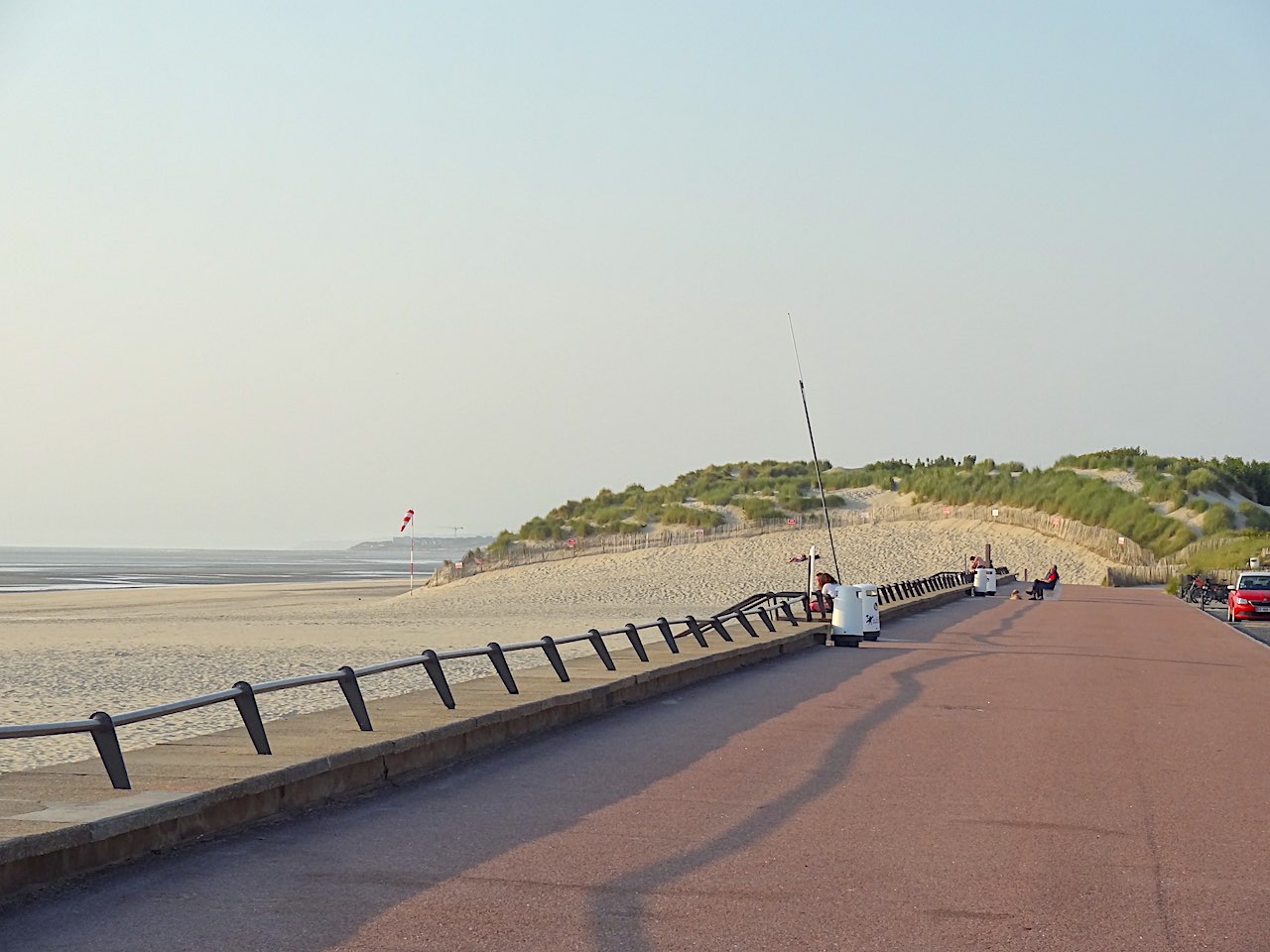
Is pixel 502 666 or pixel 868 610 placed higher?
pixel 502 666

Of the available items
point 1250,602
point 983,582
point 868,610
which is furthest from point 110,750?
point 983,582

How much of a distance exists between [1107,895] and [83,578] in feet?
309

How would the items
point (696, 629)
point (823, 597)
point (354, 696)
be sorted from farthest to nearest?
point (823, 597) → point (696, 629) → point (354, 696)

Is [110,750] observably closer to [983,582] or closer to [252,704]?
[252,704]

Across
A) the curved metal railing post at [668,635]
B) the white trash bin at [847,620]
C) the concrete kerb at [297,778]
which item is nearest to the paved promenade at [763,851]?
the concrete kerb at [297,778]

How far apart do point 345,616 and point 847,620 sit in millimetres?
23858

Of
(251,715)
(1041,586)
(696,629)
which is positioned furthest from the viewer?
(1041,586)

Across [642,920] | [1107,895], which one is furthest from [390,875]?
[1107,895]

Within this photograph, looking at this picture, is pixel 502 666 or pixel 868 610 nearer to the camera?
pixel 502 666

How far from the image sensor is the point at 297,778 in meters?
9.55

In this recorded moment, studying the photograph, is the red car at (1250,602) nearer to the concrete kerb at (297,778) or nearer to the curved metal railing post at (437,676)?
the concrete kerb at (297,778)

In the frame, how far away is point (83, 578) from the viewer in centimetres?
9438

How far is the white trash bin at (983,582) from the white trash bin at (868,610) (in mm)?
29947

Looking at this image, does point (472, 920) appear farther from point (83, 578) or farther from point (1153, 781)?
point (83, 578)
